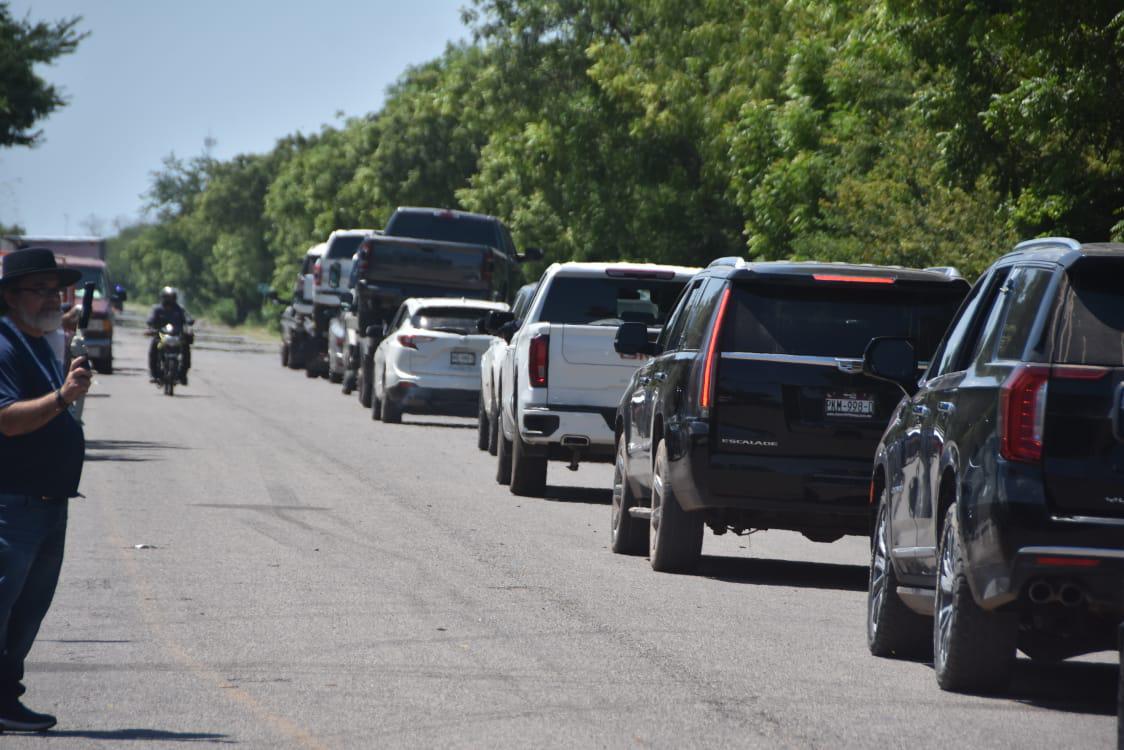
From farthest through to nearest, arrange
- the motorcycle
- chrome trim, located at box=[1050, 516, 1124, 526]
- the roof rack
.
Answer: the motorcycle, the roof rack, chrome trim, located at box=[1050, 516, 1124, 526]

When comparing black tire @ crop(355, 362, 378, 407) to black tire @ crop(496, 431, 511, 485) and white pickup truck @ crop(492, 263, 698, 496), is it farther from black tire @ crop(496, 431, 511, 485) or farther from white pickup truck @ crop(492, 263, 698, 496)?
white pickup truck @ crop(492, 263, 698, 496)

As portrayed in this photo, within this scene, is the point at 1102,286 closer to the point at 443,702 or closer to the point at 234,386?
the point at 443,702

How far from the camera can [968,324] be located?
8.80 m

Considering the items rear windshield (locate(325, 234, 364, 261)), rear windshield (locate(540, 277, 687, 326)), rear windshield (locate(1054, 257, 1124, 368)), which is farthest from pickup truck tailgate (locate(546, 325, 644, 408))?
rear windshield (locate(325, 234, 364, 261))

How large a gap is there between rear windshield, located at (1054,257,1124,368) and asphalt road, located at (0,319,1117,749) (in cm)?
138

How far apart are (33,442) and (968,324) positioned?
153 inches

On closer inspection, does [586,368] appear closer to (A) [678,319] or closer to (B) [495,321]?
(B) [495,321]

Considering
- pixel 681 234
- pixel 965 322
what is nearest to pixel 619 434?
pixel 965 322

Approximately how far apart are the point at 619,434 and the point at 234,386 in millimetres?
26353

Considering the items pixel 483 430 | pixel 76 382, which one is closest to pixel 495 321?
pixel 483 430

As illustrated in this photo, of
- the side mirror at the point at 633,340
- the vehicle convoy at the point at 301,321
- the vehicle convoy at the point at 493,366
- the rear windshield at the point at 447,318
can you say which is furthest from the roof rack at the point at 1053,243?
the vehicle convoy at the point at 301,321

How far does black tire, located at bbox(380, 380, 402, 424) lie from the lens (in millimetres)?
29070

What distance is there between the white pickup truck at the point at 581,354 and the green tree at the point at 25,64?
19.2 m

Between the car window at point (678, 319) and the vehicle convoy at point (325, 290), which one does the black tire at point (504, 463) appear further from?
the vehicle convoy at point (325, 290)
